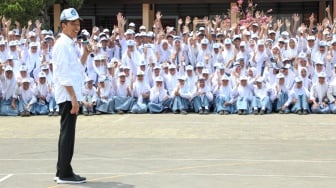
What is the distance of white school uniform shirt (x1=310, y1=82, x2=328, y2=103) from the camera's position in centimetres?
1694

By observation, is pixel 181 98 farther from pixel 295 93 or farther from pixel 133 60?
pixel 295 93

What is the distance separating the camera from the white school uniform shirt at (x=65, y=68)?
7922 millimetres

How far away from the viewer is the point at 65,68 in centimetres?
793

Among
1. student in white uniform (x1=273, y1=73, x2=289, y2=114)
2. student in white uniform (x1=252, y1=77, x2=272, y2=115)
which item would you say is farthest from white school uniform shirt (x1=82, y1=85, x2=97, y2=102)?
student in white uniform (x1=273, y1=73, x2=289, y2=114)

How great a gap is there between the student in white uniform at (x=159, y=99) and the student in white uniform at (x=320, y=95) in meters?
4.00

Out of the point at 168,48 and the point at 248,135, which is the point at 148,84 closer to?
the point at 168,48

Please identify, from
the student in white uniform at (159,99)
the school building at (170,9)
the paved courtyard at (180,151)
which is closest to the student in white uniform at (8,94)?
the paved courtyard at (180,151)

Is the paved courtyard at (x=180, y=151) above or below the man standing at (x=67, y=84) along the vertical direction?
below

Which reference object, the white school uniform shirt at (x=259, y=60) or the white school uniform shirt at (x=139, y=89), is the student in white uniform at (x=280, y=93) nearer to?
the white school uniform shirt at (x=259, y=60)

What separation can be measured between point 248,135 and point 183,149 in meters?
2.26

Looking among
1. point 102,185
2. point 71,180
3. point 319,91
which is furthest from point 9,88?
point 102,185

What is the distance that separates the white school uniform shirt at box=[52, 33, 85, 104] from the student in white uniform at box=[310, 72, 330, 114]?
33.2ft

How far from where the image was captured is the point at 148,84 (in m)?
17.9

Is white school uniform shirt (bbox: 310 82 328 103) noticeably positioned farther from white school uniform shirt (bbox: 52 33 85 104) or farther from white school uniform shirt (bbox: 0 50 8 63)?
white school uniform shirt (bbox: 52 33 85 104)
